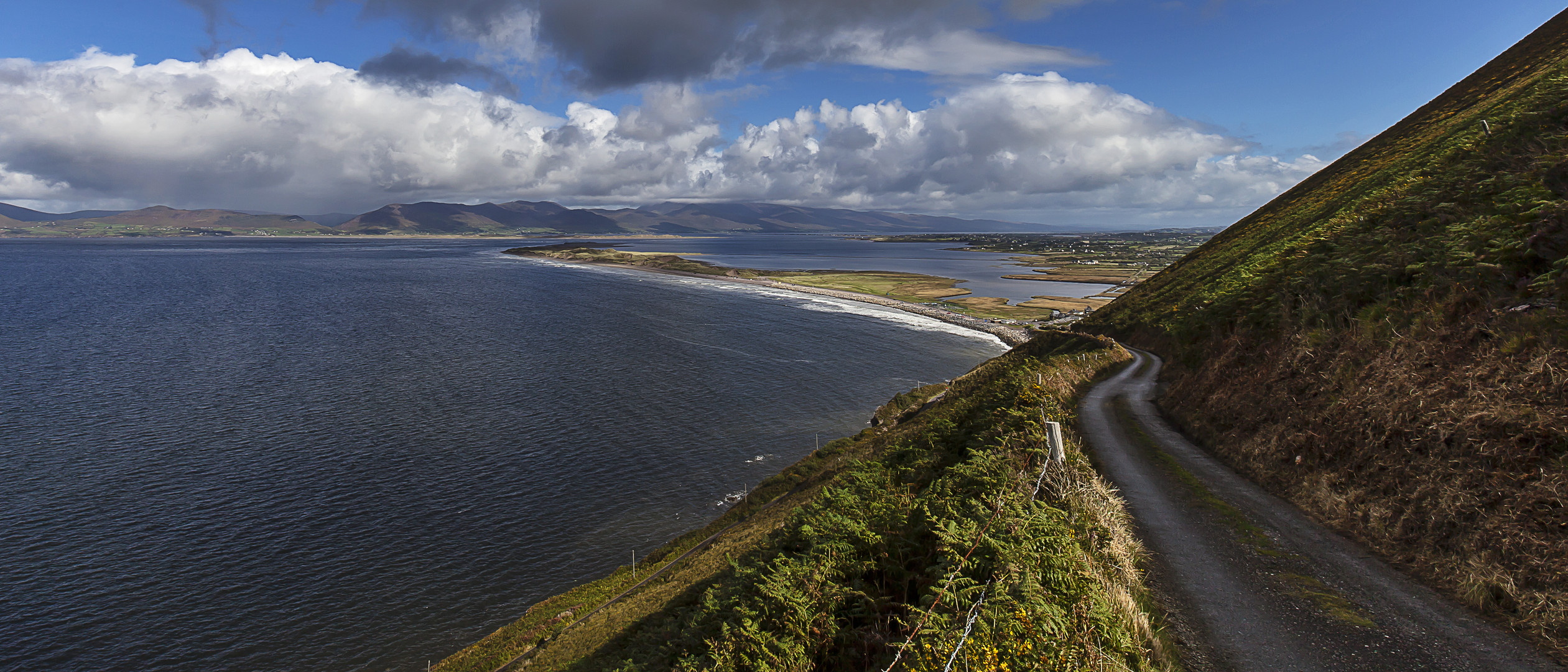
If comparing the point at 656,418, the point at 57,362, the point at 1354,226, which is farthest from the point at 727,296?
the point at 1354,226

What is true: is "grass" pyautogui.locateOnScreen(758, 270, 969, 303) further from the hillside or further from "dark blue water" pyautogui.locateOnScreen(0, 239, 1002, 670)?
the hillside

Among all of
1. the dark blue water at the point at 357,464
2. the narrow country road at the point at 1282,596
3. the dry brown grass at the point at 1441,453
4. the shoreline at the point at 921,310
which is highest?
the dry brown grass at the point at 1441,453

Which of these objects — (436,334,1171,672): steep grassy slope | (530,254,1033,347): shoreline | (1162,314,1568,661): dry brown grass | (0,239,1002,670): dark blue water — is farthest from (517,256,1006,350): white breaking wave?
(436,334,1171,672): steep grassy slope

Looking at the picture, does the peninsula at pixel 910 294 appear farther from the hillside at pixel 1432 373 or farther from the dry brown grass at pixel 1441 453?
the dry brown grass at pixel 1441 453

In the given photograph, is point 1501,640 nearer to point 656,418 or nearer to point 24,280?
point 656,418

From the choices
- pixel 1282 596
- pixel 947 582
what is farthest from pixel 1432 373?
pixel 947 582

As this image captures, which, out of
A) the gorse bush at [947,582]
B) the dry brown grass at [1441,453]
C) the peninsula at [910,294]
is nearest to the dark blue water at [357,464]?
the peninsula at [910,294]
